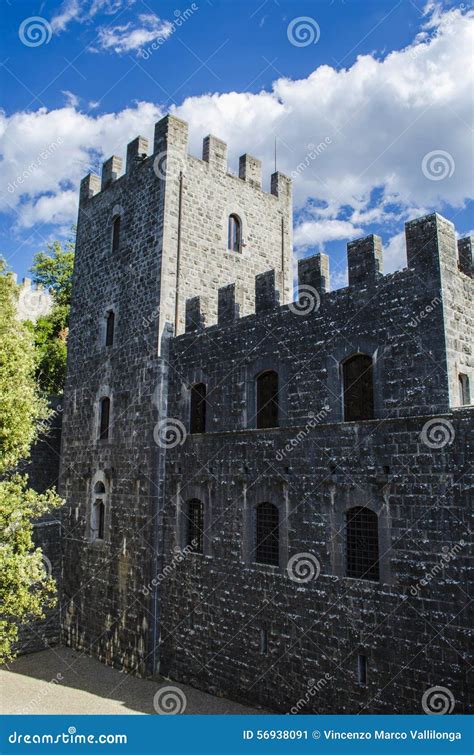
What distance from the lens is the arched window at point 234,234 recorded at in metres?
18.8

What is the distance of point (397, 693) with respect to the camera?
9.79 meters

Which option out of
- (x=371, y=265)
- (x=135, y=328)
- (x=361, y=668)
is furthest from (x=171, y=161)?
(x=361, y=668)

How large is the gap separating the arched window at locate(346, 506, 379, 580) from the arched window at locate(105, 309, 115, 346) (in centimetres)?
1030

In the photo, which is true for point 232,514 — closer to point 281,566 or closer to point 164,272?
point 281,566

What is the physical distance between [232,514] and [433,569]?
5.20m

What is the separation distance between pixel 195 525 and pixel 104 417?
5.33m

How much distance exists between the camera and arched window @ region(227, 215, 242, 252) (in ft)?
61.7

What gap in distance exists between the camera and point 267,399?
13.3 meters

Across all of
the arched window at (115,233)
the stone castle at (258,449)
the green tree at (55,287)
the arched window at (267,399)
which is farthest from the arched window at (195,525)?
the green tree at (55,287)

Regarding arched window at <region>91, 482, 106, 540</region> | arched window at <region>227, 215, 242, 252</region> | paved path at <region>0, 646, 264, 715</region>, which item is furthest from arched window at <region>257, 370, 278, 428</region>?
arched window at <region>227, 215, 242, 252</region>

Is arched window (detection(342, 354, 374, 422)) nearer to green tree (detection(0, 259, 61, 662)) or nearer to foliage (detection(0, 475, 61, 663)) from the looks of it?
green tree (detection(0, 259, 61, 662))

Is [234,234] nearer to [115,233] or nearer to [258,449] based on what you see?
[115,233]

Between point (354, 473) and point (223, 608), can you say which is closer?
point (354, 473)

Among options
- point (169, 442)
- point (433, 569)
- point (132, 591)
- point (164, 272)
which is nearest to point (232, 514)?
point (169, 442)
